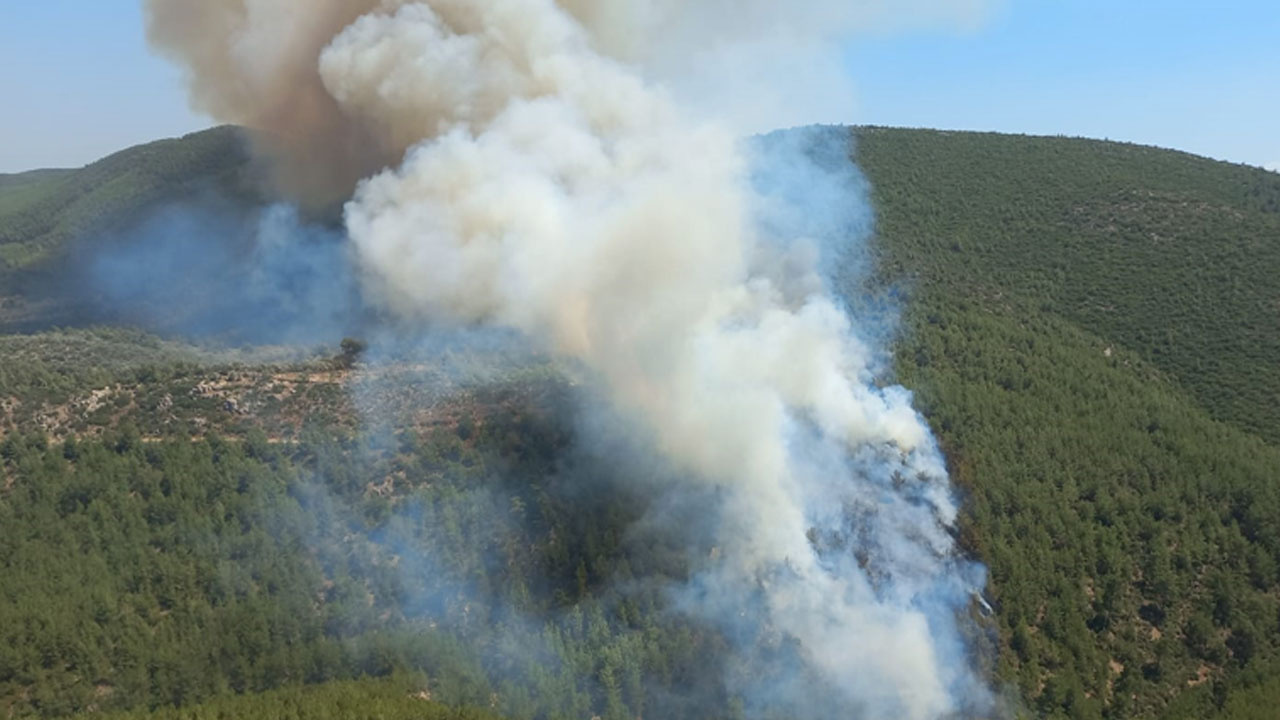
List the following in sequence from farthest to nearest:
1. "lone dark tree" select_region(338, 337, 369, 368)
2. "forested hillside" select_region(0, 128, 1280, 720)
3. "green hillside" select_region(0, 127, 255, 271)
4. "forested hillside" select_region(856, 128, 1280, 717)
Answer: "green hillside" select_region(0, 127, 255, 271), "lone dark tree" select_region(338, 337, 369, 368), "forested hillside" select_region(856, 128, 1280, 717), "forested hillside" select_region(0, 128, 1280, 720)

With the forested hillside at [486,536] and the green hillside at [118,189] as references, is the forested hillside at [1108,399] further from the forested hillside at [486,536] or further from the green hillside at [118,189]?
the green hillside at [118,189]

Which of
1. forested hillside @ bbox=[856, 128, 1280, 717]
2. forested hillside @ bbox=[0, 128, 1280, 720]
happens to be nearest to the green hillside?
→ forested hillside @ bbox=[0, 128, 1280, 720]

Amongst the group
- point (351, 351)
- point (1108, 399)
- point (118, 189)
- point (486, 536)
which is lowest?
point (486, 536)

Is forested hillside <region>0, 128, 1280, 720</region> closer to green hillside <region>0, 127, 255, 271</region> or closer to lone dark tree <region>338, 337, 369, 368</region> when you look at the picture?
lone dark tree <region>338, 337, 369, 368</region>

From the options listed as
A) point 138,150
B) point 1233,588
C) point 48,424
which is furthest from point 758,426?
point 138,150

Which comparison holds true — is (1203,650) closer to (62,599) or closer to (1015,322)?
(1015,322)

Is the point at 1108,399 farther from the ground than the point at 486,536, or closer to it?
farther from the ground

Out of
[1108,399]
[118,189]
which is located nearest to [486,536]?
[1108,399]

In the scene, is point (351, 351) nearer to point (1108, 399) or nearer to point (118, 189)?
point (1108, 399)

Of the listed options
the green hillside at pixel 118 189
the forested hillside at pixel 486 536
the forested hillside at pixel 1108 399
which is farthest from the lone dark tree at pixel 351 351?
the green hillside at pixel 118 189
